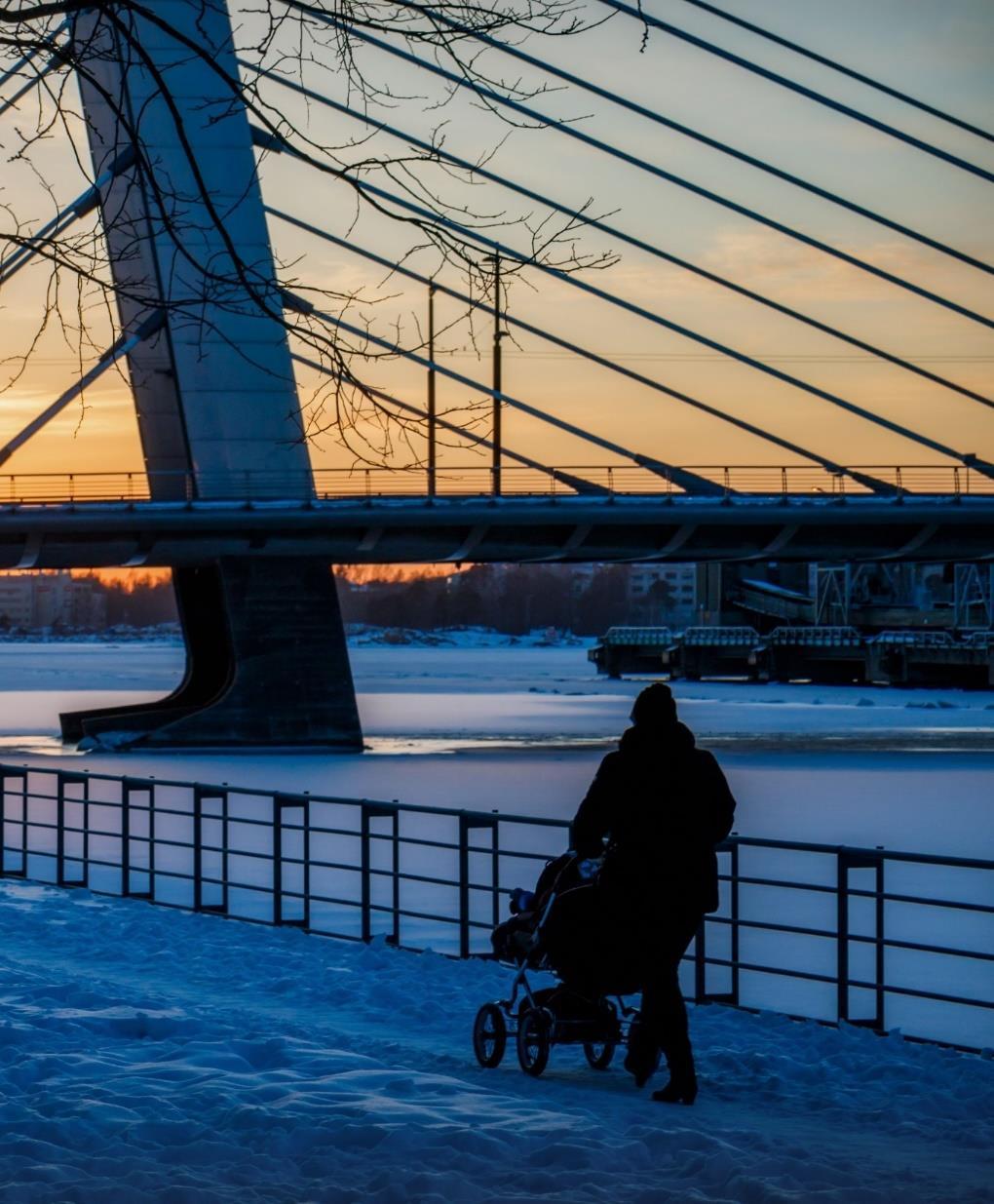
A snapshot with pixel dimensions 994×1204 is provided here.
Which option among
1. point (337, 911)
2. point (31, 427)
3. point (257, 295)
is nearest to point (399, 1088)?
point (257, 295)

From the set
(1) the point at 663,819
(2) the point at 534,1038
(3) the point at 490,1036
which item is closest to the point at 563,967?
(2) the point at 534,1038

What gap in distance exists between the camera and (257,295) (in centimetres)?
812

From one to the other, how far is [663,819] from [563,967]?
0.72 m

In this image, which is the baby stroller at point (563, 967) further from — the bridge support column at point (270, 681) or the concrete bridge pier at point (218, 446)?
the bridge support column at point (270, 681)

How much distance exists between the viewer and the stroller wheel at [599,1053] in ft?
25.5

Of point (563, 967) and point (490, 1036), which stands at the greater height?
point (563, 967)

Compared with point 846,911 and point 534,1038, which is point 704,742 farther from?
point 534,1038

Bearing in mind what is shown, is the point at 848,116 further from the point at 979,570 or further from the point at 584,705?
the point at 979,570

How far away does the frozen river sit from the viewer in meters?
24.2

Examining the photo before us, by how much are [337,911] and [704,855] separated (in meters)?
7.98

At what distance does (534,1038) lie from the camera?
7.51 meters

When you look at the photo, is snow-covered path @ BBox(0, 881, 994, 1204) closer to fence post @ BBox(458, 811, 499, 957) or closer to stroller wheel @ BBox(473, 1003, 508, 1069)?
stroller wheel @ BBox(473, 1003, 508, 1069)

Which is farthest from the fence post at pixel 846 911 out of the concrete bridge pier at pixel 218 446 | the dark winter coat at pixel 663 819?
the concrete bridge pier at pixel 218 446

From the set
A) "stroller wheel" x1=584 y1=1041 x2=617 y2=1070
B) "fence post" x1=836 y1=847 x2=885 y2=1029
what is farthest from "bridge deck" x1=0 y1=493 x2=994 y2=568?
"stroller wheel" x1=584 y1=1041 x2=617 y2=1070
